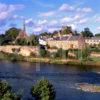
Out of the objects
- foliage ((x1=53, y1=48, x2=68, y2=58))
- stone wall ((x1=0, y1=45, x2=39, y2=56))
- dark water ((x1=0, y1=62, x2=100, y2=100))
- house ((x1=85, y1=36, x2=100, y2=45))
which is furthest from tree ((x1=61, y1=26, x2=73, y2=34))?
dark water ((x1=0, y1=62, x2=100, y2=100))

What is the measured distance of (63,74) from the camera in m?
62.7

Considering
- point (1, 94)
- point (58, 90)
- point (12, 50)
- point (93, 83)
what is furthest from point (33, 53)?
point (1, 94)

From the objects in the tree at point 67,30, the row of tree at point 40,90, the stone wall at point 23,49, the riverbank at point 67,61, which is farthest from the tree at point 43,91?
the tree at point 67,30

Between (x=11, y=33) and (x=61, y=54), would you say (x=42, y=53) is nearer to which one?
(x=61, y=54)

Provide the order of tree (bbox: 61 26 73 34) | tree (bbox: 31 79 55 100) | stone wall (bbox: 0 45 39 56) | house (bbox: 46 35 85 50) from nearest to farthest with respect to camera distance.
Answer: tree (bbox: 31 79 55 100) → stone wall (bbox: 0 45 39 56) → house (bbox: 46 35 85 50) → tree (bbox: 61 26 73 34)

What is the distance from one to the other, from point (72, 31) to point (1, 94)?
97.7m

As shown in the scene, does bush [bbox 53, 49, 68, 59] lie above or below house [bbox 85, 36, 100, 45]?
below

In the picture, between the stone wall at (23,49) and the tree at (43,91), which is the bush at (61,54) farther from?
the tree at (43,91)

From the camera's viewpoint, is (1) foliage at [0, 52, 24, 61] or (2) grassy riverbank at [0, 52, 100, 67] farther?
(1) foliage at [0, 52, 24, 61]

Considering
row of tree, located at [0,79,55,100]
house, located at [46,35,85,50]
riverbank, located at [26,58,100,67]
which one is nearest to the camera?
row of tree, located at [0,79,55,100]

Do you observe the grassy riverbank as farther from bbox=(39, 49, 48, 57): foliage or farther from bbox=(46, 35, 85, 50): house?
bbox=(46, 35, 85, 50): house

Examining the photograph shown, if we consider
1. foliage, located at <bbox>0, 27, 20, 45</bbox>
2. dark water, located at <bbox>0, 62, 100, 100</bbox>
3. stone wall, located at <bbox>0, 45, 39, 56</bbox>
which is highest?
foliage, located at <bbox>0, 27, 20, 45</bbox>

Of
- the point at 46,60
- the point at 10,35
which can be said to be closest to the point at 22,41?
the point at 10,35

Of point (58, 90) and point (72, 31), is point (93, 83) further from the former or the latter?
point (72, 31)
